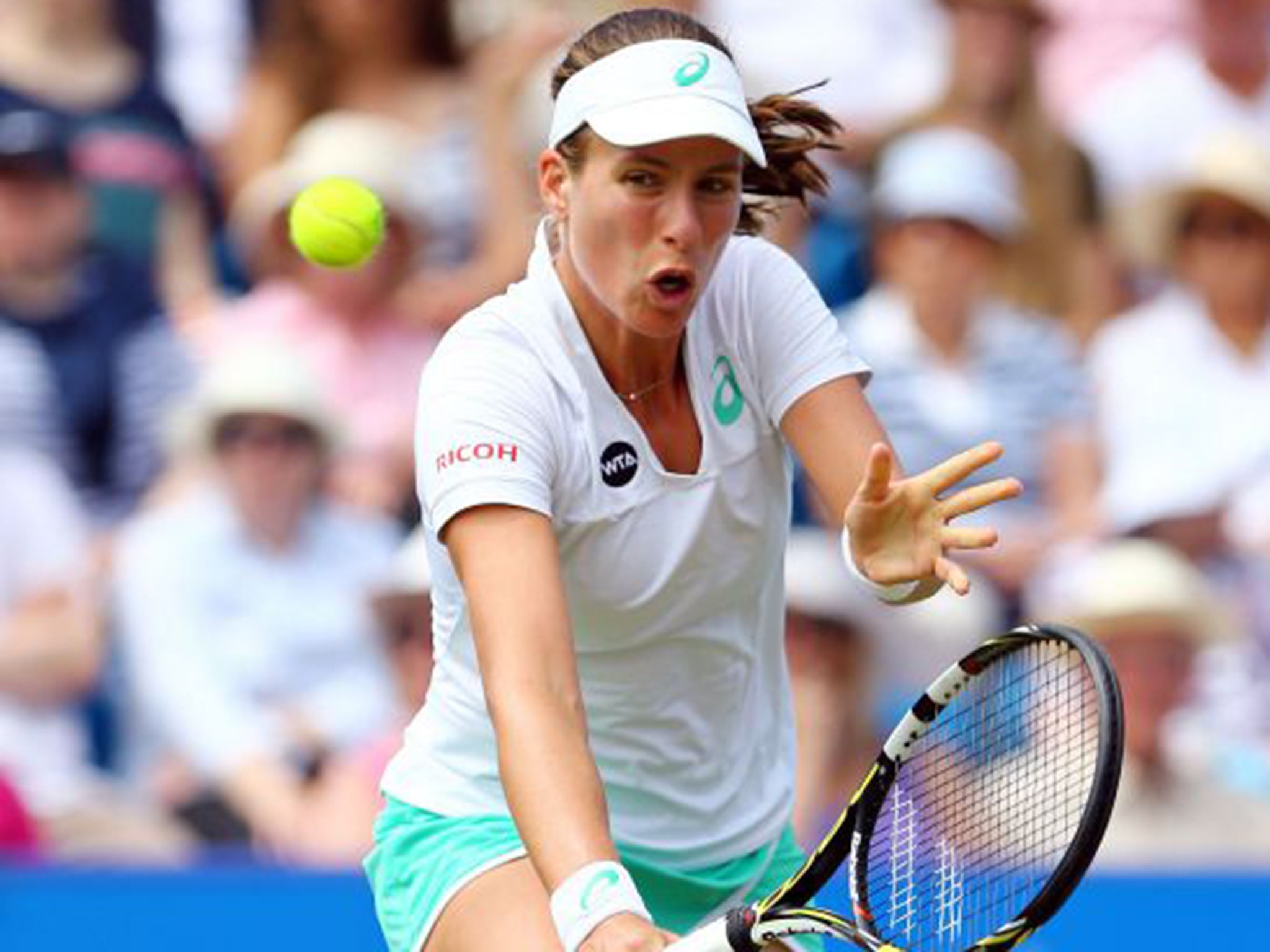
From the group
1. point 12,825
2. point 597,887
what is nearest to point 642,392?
point 597,887

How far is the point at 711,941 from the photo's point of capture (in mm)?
3332

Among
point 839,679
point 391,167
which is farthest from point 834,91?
point 839,679

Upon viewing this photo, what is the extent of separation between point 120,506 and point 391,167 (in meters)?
1.16

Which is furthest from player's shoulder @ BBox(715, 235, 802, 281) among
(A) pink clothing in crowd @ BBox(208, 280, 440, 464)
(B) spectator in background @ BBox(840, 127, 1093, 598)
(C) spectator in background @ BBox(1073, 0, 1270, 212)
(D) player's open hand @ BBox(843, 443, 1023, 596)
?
(C) spectator in background @ BBox(1073, 0, 1270, 212)

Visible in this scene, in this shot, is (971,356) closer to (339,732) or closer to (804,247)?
(804,247)

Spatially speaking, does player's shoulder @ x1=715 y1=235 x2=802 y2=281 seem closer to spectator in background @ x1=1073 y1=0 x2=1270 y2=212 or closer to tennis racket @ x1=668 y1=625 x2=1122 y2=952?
tennis racket @ x1=668 y1=625 x2=1122 y2=952

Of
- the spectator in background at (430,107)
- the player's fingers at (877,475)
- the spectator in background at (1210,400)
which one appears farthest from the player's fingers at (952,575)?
the spectator in background at (430,107)

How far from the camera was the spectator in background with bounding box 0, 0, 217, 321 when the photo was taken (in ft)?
25.0

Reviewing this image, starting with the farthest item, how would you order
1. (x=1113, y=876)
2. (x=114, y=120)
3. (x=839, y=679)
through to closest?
1. (x=114, y=120)
2. (x=839, y=679)
3. (x=1113, y=876)

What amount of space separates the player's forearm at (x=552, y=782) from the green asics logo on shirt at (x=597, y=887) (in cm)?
4

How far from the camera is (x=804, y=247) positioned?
294 inches

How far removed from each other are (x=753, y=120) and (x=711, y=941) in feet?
3.94

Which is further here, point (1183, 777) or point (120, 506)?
point (120, 506)

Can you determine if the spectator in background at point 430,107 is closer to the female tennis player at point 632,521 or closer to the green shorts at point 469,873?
the female tennis player at point 632,521
